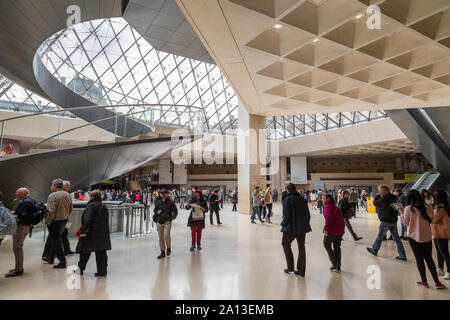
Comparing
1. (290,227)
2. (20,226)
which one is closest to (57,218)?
(20,226)

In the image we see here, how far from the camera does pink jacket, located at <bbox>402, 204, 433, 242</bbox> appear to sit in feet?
14.3

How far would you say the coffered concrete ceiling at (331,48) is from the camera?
20.6 ft

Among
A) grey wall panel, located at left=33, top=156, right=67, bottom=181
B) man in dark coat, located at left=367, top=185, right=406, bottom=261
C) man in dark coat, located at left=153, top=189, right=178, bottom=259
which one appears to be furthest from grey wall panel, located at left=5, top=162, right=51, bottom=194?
man in dark coat, located at left=367, top=185, right=406, bottom=261

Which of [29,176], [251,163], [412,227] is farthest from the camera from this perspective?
[251,163]

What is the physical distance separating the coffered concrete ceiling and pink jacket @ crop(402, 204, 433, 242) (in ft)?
15.5

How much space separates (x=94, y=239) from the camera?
193 inches

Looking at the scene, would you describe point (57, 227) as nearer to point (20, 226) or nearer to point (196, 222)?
point (20, 226)

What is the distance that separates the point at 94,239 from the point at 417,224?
19.7 feet

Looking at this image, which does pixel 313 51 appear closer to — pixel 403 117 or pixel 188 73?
pixel 403 117

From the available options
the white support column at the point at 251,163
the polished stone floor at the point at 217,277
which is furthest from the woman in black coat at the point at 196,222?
the white support column at the point at 251,163

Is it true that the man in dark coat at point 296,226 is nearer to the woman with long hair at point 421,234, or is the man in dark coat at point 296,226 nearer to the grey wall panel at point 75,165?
the woman with long hair at point 421,234

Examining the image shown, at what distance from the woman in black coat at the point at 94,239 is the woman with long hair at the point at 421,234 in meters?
5.74

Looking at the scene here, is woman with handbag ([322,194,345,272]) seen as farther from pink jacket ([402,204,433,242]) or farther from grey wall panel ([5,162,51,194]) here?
grey wall panel ([5,162,51,194])
